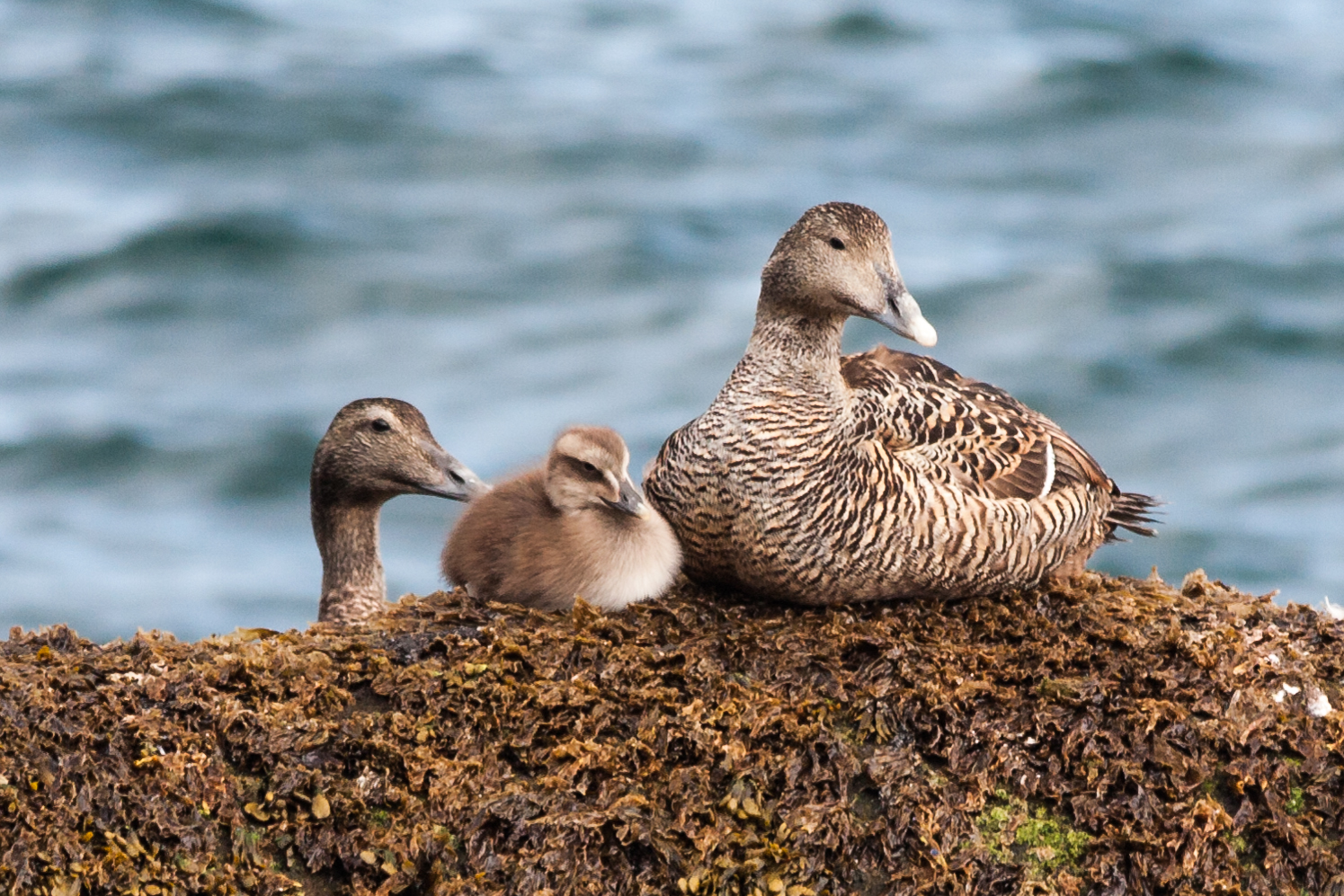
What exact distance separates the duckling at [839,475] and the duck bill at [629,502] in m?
0.16

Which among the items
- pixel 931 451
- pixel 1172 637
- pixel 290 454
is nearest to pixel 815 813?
pixel 1172 637

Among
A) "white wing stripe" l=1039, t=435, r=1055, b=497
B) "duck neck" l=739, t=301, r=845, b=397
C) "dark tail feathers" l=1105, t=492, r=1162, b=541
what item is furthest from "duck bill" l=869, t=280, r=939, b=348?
"dark tail feathers" l=1105, t=492, r=1162, b=541

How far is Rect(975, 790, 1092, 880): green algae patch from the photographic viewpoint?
4289 mm

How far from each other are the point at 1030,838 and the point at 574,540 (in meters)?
1.70

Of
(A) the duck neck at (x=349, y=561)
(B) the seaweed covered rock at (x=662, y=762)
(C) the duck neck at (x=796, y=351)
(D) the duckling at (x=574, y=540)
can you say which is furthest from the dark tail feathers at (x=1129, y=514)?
(A) the duck neck at (x=349, y=561)

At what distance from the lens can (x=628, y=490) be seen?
5145mm

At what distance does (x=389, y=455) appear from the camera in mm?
6242

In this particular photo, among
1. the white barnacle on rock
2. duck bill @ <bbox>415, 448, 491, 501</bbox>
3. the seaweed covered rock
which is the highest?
duck bill @ <bbox>415, 448, 491, 501</bbox>

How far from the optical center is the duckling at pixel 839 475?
16.6ft

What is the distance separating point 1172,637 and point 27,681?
3278 millimetres

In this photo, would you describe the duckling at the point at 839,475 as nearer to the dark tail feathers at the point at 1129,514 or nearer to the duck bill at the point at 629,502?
the duck bill at the point at 629,502

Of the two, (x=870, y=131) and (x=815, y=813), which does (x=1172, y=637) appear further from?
(x=870, y=131)

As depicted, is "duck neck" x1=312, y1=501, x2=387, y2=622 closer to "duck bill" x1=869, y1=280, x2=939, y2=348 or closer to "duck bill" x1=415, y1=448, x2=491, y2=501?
"duck bill" x1=415, y1=448, x2=491, y2=501

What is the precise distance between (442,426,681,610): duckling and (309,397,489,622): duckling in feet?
2.61
